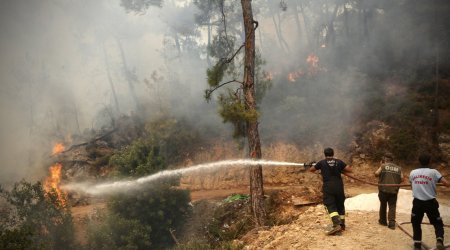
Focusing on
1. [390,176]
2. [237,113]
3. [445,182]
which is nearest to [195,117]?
[237,113]

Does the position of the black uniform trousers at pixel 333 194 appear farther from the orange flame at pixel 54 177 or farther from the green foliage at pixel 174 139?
the orange flame at pixel 54 177

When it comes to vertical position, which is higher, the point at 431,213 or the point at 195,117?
the point at 195,117

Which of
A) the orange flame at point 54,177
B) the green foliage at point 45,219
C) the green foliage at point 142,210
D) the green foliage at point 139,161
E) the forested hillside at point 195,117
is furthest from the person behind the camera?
the orange flame at point 54,177

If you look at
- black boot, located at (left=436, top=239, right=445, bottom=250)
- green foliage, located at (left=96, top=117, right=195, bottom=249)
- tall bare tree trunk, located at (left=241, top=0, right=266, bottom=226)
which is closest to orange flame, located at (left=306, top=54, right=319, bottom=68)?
green foliage, located at (left=96, top=117, right=195, bottom=249)

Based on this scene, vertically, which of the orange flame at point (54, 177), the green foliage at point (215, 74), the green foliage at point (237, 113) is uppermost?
the green foliage at point (215, 74)

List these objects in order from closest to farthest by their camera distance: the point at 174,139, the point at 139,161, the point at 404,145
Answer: the point at 139,161 < the point at 404,145 < the point at 174,139

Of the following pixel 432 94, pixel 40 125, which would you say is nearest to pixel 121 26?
pixel 40 125

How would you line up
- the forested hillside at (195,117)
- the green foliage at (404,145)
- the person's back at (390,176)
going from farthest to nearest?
the green foliage at (404,145), the forested hillside at (195,117), the person's back at (390,176)

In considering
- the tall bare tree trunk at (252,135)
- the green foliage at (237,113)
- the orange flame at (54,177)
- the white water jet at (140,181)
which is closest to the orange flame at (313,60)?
the white water jet at (140,181)

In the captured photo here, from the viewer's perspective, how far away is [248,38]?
37.0 feet

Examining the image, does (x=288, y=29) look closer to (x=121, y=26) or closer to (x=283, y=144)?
(x=121, y=26)

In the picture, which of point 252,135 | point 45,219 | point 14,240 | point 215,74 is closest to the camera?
point 14,240

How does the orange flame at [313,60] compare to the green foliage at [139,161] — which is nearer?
the green foliage at [139,161]

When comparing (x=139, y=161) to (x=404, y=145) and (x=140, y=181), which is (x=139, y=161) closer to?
(x=140, y=181)
